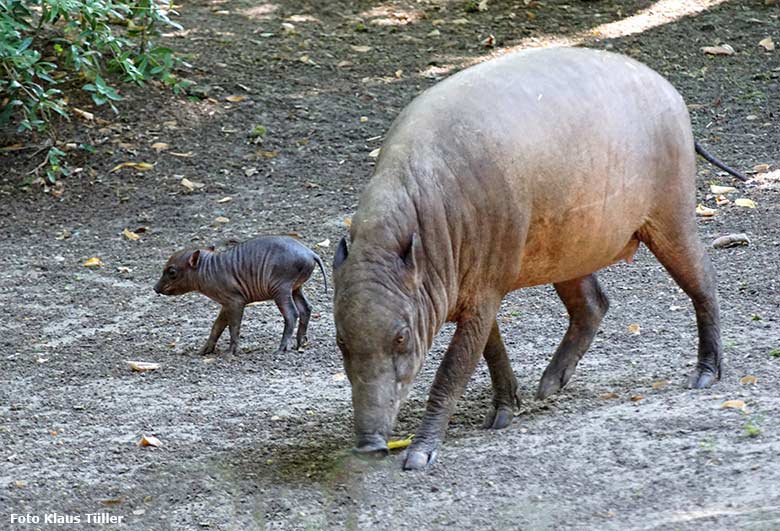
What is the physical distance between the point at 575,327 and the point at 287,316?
1727mm

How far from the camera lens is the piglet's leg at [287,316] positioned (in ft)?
23.8

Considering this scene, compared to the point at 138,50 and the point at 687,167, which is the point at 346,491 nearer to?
the point at 687,167

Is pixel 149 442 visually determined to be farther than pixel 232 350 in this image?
No

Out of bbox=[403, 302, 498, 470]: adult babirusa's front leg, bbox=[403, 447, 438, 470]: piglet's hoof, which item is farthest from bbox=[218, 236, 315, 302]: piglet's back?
bbox=[403, 447, 438, 470]: piglet's hoof

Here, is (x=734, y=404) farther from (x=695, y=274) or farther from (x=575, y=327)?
(x=575, y=327)

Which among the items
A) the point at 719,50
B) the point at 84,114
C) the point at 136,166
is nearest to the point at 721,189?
the point at 719,50

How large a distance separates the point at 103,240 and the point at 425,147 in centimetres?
464

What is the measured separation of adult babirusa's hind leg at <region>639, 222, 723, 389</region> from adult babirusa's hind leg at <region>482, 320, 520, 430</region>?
83 centimetres

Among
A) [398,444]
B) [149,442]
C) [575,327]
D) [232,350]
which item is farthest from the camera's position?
[232,350]

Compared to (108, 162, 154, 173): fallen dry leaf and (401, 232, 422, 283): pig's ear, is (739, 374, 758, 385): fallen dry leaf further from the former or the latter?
(108, 162, 154, 173): fallen dry leaf

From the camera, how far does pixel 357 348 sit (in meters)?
5.04

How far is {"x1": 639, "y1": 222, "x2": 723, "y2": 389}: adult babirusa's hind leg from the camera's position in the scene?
19.6ft

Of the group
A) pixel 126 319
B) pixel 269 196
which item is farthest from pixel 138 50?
pixel 126 319

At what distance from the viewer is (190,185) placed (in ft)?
33.5
